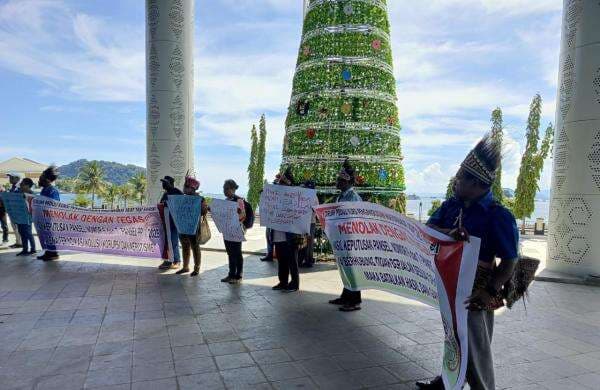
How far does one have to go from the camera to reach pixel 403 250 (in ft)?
13.3

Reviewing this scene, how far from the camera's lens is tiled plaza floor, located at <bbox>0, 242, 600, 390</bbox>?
3.50m

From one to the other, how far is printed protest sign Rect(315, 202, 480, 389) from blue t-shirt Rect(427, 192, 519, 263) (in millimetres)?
168

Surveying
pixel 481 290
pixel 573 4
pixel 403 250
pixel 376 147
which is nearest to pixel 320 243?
pixel 376 147

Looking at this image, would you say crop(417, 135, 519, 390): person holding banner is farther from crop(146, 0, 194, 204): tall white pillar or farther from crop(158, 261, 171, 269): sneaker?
crop(146, 0, 194, 204): tall white pillar

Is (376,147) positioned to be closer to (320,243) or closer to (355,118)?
(355,118)

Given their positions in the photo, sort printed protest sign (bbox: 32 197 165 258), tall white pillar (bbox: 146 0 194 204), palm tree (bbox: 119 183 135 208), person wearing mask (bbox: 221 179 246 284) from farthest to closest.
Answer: palm tree (bbox: 119 183 135 208), tall white pillar (bbox: 146 0 194 204), printed protest sign (bbox: 32 197 165 258), person wearing mask (bbox: 221 179 246 284)

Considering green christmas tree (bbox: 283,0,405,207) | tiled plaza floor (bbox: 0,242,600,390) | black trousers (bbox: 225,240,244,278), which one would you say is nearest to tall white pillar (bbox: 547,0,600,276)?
tiled plaza floor (bbox: 0,242,600,390)

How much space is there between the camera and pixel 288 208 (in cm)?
674

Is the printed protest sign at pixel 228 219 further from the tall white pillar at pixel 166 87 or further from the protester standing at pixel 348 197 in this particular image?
the tall white pillar at pixel 166 87

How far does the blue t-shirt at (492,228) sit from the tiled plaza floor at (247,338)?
149 centimetres

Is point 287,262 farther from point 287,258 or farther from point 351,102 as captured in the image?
point 351,102

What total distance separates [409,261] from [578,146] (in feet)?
20.7

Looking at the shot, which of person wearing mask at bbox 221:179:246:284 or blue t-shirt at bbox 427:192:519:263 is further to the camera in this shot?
person wearing mask at bbox 221:179:246:284

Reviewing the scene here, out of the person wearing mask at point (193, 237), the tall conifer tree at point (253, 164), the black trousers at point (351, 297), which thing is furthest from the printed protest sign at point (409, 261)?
the tall conifer tree at point (253, 164)
